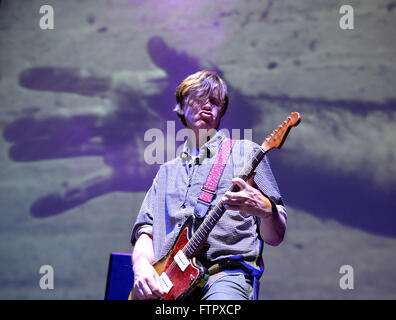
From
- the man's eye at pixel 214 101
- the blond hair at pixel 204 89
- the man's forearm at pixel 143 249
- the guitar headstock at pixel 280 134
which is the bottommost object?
Answer: the man's forearm at pixel 143 249

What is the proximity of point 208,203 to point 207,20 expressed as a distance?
252cm

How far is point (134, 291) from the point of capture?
177cm

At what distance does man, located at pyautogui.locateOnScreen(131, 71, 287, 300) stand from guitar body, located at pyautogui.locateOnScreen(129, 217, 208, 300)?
5 centimetres

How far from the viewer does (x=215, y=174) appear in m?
1.90

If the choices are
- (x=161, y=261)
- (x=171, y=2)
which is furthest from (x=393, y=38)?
(x=161, y=261)

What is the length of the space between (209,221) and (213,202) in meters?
0.16

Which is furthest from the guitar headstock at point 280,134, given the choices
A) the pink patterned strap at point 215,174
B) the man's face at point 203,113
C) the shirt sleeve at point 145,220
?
the shirt sleeve at point 145,220

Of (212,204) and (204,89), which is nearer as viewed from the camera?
→ (212,204)

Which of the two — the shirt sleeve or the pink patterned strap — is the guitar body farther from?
the shirt sleeve

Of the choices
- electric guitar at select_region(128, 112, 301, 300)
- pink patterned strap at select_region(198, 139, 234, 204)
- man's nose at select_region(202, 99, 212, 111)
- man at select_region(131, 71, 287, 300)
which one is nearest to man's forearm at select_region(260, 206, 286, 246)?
man at select_region(131, 71, 287, 300)

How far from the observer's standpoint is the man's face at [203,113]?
2.11 metres

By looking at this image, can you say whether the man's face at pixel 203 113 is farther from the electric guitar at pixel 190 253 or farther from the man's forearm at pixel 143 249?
the man's forearm at pixel 143 249

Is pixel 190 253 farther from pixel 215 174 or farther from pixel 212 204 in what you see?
pixel 215 174

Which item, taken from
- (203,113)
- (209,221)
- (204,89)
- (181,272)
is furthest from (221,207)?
(204,89)
